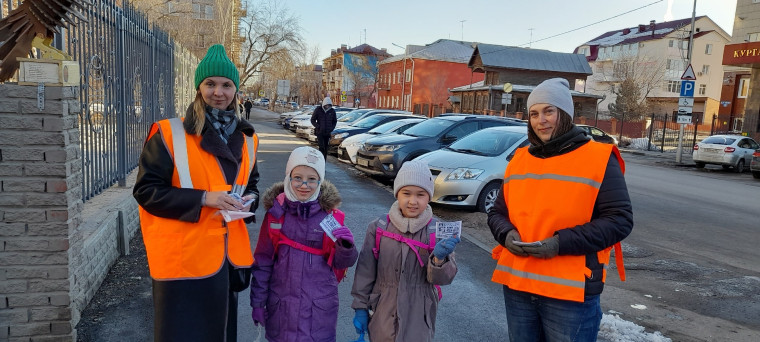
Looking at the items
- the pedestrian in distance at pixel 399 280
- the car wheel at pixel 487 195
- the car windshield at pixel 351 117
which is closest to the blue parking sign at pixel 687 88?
the car windshield at pixel 351 117

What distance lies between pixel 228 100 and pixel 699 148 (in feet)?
76.7

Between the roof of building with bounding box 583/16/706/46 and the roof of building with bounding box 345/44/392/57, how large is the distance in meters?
35.0

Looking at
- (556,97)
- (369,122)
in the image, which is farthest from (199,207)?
(369,122)

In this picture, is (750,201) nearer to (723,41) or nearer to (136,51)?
(136,51)

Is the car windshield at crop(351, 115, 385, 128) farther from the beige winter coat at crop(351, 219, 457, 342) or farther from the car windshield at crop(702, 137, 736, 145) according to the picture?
the beige winter coat at crop(351, 219, 457, 342)

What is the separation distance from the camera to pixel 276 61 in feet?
154

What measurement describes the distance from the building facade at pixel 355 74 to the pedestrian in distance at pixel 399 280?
207ft

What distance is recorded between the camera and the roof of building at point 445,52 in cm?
5544

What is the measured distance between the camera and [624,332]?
411cm

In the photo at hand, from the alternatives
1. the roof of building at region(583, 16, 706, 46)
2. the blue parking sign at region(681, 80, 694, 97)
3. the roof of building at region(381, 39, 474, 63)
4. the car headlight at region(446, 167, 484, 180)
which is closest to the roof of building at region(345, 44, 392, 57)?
the roof of building at region(381, 39, 474, 63)

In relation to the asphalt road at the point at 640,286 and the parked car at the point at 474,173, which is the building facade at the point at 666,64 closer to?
the asphalt road at the point at 640,286

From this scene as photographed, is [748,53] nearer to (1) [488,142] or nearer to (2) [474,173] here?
(1) [488,142]

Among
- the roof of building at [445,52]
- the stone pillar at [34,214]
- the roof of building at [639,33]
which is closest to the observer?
the stone pillar at [34,214]

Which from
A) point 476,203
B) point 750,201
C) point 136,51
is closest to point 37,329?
point 136,51
